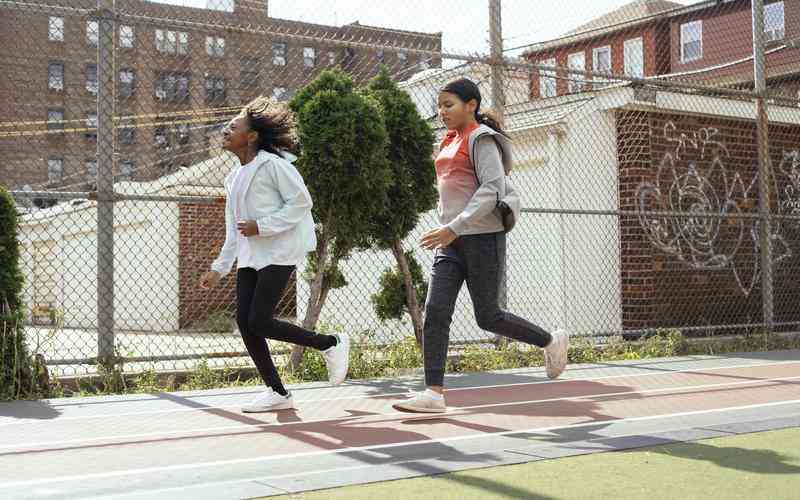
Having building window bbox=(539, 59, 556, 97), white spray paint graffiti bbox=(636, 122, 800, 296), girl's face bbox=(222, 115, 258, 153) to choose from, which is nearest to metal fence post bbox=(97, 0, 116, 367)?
girl's face bbox=(222, 115, 258, 153)

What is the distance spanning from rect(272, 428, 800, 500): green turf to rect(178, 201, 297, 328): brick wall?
1496cm

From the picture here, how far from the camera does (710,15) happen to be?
118 feet

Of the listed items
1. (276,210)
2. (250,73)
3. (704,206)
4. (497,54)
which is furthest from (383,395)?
(250,73)

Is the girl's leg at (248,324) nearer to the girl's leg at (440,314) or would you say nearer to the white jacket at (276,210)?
the white jacket at (276,210)

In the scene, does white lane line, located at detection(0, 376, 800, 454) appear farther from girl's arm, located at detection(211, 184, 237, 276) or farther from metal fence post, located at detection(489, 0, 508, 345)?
metal fence post, located at detection(489, 0, 508, 345)

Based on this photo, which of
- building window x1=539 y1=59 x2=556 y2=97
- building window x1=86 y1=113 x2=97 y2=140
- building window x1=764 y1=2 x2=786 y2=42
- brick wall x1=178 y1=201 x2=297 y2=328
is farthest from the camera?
building window x1=764 y1=2 x2=786 y2=42

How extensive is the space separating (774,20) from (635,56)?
549 centimetres

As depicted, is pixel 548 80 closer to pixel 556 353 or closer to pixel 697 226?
pixel 697 226

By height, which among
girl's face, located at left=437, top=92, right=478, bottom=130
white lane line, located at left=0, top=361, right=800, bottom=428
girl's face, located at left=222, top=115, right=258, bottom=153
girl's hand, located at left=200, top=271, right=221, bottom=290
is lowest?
white lane line, located at left=0, top=361, right=800, bottom=428

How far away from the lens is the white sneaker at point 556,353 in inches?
256

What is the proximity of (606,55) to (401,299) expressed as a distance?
108ft

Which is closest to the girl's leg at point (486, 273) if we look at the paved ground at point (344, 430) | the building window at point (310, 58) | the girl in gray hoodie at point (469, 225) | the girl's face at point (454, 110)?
the girl in gray hoodie at point (469, 225)

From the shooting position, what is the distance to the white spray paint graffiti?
38.9ft

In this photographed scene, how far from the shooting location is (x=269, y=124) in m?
6.09
